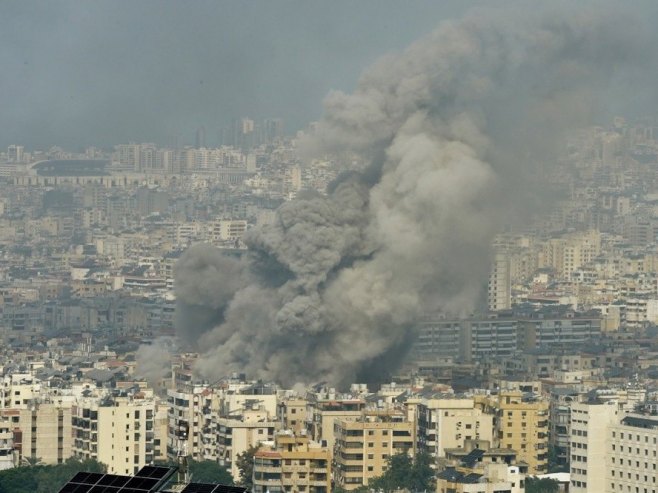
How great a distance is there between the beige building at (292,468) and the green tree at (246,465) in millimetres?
383

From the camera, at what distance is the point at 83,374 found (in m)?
53.7

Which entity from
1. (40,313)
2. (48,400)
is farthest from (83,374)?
(40,313)

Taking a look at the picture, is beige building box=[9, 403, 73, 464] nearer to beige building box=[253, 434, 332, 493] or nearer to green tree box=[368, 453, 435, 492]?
beige building box=[253, 434, 332, 493]

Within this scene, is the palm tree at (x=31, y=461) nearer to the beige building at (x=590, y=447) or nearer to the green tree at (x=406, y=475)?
the green tree at (x=406, y=475)

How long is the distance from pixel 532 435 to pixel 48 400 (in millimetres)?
7758

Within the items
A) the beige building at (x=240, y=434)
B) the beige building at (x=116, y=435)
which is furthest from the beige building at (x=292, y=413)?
the beige building at (x=116, y=435)

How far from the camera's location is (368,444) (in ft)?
132

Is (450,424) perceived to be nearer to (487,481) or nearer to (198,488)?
(487,481)

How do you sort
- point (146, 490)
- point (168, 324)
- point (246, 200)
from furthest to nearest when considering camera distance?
point (246, 200) < point (168, 324) < point (146, 490)

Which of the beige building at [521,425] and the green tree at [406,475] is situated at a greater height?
the beige building at [521,425]

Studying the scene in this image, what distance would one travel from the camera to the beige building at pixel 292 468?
117ft

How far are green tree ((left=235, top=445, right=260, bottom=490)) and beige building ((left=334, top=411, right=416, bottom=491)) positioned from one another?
125 cm

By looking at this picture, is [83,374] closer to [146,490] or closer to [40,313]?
[40,313]

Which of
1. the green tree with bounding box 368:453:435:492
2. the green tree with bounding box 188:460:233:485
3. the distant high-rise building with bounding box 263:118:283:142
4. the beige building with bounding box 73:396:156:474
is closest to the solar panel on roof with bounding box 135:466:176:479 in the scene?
the green tree with bounding box 188:460:233:485
